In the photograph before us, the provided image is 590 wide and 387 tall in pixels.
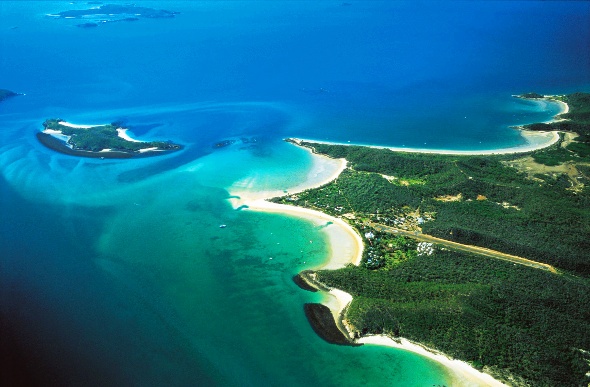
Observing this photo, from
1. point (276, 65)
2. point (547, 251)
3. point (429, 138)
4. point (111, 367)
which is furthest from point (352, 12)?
point (111, 367)

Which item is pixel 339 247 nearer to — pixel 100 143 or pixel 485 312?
pixel 485 312

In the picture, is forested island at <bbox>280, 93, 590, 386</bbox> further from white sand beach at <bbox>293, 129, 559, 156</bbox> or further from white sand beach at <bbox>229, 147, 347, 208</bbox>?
white sand beach at <bbox>293, 129, 559, 156</bbox>

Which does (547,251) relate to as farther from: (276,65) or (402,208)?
(276,65)

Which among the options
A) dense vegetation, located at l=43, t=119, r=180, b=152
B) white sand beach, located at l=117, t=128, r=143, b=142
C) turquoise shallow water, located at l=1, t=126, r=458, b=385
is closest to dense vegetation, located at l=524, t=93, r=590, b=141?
turquoise shallow water, located at l=1, t=126, r=458, b=385

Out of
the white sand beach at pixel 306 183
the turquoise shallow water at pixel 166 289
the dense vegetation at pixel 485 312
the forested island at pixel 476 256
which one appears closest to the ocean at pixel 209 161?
the turquoise shallow water at pixel 166 289

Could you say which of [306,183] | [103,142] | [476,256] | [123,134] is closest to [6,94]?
[123,134]

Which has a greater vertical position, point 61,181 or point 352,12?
point 352,12

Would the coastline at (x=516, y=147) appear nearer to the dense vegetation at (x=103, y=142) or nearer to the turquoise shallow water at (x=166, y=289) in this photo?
the dense vegetation at (x=103, y=142)
